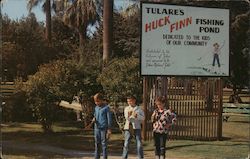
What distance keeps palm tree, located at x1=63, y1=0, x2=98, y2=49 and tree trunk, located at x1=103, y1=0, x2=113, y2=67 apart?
29.5 ft

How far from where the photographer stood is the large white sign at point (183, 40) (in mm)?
13445

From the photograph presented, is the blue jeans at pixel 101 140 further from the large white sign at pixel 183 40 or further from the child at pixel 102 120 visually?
the large white sign at pixel 183 40

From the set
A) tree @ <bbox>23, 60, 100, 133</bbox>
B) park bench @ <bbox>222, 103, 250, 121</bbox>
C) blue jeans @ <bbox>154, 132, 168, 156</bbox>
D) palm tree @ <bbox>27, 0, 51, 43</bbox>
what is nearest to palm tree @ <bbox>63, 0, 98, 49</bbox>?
palm tree @ <bbox>27, 0, 51, 43</bbox>

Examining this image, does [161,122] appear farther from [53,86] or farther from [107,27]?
[107,27]

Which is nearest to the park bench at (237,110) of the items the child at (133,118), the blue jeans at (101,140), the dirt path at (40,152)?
the dirt path at (40,152)

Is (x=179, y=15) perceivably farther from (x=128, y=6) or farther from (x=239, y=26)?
(x=128, y=6)

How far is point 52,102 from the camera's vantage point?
17547 millimetres

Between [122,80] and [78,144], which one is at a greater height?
[122,80]

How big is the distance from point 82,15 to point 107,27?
493 inches

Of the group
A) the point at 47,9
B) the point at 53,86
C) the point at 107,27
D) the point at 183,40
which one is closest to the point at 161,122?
the point at 183,40

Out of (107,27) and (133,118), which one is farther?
(107,27)

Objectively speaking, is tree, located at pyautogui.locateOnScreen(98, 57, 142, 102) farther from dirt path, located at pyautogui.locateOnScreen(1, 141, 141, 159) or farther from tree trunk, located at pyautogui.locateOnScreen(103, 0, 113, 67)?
dirt path, located at pyautogui.locateOnScreen(1, 141, 141, 159)

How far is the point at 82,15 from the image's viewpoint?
3200 cm

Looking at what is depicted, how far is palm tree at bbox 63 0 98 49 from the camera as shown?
30.0m
